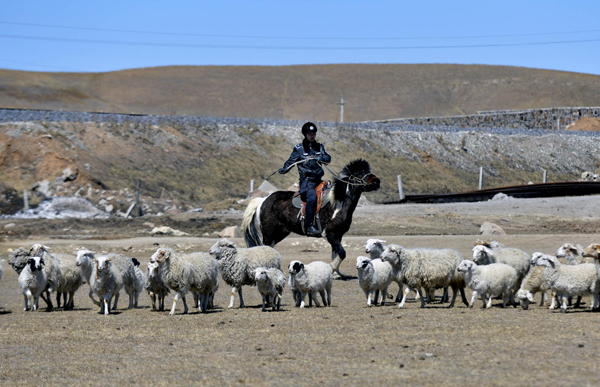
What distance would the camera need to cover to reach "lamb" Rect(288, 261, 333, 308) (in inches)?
565

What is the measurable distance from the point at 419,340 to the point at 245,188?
1502 inches

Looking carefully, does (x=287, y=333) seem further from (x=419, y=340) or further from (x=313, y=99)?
(x=313, y=99)

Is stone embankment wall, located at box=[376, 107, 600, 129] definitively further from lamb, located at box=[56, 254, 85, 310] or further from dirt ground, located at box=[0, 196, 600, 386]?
dirt ground, located at box=[0, 196, 600, 386]

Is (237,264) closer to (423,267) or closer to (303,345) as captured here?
(423,267)

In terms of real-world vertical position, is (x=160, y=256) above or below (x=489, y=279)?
above

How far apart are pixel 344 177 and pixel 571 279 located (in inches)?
264

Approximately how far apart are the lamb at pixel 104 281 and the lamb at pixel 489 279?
6316 mm

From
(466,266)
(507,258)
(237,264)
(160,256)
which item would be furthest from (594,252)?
(160,256)

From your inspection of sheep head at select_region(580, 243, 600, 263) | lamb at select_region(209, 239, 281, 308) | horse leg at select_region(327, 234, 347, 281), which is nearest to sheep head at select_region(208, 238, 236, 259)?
lamb at select_region(209, 239, 281, 308)

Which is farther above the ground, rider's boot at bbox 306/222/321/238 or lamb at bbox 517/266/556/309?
rider's boot at bbox 306/222/321/238

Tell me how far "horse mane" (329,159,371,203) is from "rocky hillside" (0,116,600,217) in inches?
806

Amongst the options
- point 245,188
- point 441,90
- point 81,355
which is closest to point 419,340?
point 81,355

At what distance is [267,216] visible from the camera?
19125 mm

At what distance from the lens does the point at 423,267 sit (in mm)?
14391
